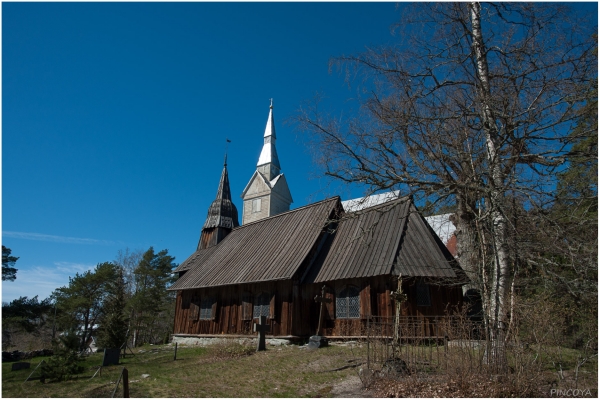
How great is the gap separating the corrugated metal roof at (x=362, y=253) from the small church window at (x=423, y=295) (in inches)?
61.5

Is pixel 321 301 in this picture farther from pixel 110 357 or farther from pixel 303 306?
pixel 110 357

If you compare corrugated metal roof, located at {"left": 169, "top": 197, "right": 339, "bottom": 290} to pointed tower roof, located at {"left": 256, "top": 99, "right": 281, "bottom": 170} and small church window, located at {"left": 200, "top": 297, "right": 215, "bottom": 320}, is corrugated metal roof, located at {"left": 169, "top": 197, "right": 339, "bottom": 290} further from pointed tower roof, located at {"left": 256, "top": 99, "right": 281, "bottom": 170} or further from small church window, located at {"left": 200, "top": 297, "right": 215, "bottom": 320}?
pointed tower roof, located at {"left": 256, "top": 99, "right": 281, "bottom": 170}

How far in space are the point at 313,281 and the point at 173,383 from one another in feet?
26.9

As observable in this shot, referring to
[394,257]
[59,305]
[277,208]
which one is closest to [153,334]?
[59,305]

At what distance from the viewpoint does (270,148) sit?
49.0m

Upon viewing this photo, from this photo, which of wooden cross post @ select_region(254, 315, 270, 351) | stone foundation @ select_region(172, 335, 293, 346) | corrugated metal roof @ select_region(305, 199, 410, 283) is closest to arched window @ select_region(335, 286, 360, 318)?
corrugated metal roof @ select_region(305, 199, 410, 283)

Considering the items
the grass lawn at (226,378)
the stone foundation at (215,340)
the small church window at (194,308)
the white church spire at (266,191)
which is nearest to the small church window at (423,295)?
the grass lawn at (226,378)

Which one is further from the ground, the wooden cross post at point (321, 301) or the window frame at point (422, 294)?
the window frame at point (422, 294)

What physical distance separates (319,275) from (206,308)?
7681mm

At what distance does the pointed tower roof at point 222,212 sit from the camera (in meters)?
31.8

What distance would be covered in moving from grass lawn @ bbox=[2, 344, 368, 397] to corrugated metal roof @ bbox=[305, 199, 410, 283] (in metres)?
3.27

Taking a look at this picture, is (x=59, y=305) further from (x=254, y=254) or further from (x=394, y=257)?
(x=394, y=257)

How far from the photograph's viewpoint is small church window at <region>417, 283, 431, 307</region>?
49.1 feet

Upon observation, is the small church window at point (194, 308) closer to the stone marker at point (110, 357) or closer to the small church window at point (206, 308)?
the small church window at point (206, 308)
